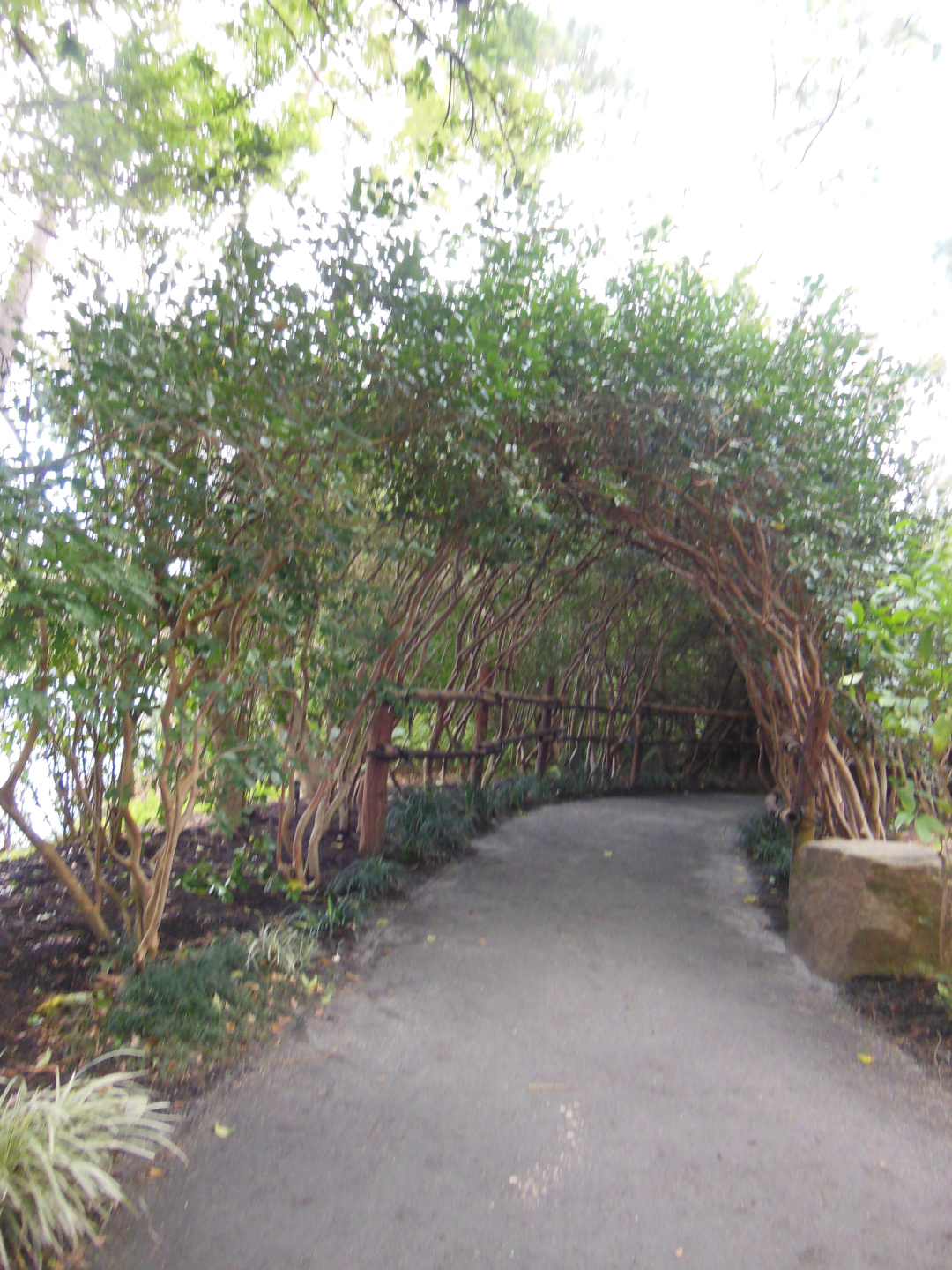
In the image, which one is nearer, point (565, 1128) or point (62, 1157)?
point (62, 1157)

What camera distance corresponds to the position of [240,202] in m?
3.34

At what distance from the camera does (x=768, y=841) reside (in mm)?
6172

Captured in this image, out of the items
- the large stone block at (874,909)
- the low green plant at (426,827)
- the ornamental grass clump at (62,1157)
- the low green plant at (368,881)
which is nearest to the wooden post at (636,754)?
the low green plant at (426,827)

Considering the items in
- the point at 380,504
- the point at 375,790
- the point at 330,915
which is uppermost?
the point at 380,504

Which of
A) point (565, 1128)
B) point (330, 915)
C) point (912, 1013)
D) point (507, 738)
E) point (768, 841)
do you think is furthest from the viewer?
point (507, 738)

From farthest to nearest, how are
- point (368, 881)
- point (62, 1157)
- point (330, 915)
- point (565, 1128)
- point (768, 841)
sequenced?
point (768, 841) → point (368, 881) → point (330, 915) → point (565, 1128) → point (62, 1157)

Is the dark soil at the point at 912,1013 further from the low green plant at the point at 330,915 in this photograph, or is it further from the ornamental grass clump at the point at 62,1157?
the ornamental grass clump at the point at 62,1157

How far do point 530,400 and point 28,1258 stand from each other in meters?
3.75

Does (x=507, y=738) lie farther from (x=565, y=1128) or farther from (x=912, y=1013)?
(x=565, y=1128)

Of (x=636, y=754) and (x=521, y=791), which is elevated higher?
(x=636, y=754)

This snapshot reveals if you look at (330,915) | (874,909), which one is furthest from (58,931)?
(874,909)

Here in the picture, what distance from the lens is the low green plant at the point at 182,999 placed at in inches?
105

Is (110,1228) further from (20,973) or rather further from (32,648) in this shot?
(32,648)

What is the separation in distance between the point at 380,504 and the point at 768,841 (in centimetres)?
406
